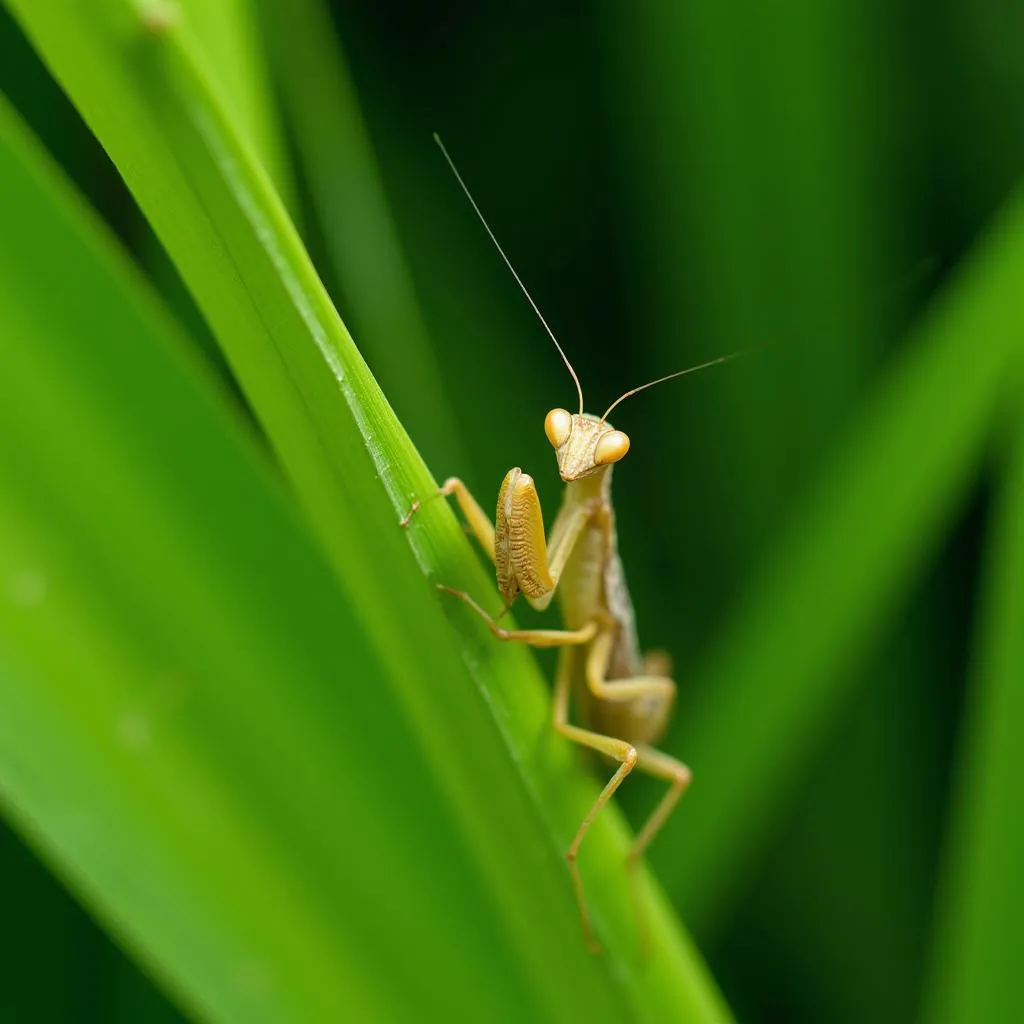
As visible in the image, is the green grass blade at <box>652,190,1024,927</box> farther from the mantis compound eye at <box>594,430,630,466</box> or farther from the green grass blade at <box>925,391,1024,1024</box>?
the mantis compound eye at <box>594,430,630,466</box>

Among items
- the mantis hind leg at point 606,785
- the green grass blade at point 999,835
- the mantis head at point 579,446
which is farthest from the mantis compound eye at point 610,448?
the green grass blade at point 999,835

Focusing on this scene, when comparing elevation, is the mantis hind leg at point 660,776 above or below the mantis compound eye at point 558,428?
below

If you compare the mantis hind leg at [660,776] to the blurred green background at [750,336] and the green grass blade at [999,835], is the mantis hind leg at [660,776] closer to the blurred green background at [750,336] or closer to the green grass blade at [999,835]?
the blurred green background at [750,336]

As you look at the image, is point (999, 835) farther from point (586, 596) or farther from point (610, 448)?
point (586, 596)

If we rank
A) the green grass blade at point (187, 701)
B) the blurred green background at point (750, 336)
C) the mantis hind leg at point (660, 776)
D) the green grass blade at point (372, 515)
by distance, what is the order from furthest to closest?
the blurred green background at point (750, 336), the mantis hind leg at point (660, 776), the green grass blade at point (187, 701), the green grass blade at point (372, 515)

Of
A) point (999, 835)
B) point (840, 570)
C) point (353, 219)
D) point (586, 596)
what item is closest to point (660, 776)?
point (586, 596)

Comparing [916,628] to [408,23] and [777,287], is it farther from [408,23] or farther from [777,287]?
[408,23]

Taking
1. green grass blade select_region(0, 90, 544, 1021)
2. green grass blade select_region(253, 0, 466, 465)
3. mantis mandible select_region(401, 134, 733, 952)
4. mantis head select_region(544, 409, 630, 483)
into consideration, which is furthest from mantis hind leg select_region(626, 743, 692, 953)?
green grass blade select_region(253, 0, 466, 465)
